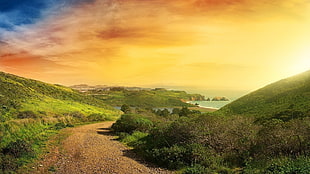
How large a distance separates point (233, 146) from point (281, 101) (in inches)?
332

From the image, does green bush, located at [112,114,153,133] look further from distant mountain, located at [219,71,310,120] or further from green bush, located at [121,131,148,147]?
distant mountain, located at [219,71,310,120]


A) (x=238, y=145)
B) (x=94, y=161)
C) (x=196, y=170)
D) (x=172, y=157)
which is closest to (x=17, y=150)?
(x=94, y=161)

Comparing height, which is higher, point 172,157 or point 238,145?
point 238,145

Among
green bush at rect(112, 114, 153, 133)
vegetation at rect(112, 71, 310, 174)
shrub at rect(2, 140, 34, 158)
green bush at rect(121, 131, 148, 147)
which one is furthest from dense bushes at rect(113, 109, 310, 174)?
green bush at rect(112, 114, 153, 133)

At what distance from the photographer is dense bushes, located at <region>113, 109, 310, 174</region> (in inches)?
380

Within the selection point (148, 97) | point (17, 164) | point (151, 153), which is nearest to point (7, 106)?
point (17, 164)

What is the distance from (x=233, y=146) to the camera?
11602 millimetres

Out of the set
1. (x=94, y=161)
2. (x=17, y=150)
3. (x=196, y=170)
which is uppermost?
(x=196, y=170)

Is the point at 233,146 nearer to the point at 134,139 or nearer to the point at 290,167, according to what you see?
the point at 290,167

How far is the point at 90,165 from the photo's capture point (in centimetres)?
1232

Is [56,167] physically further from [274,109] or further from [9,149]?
[274,109]

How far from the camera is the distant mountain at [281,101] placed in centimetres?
1445

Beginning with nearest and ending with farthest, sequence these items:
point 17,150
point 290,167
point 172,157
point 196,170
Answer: point 290,167 < point 196,170 < point 172,157 < point 17,150

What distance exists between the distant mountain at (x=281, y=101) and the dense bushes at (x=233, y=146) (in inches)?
119
